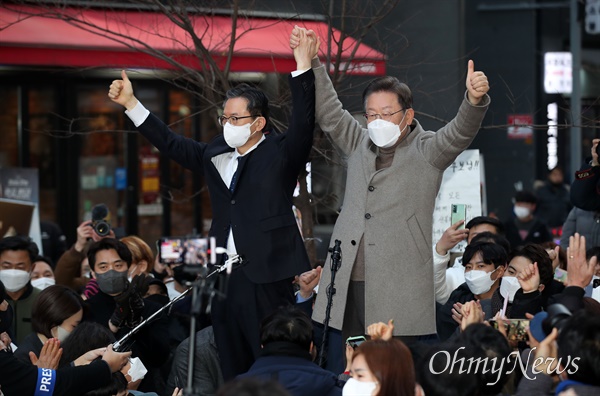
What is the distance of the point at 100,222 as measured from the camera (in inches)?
345

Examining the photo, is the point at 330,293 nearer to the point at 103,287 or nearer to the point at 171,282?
the point at 103,287

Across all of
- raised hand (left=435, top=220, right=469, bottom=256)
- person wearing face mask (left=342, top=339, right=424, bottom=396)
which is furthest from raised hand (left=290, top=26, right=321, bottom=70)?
person wearing face mask (left=342, top=339, right=424, bottom=396)

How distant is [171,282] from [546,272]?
3.16 metres

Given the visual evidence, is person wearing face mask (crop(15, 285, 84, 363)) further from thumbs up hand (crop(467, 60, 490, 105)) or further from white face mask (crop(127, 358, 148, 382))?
thumbs up hand (crop(467, 60, 490, 105))

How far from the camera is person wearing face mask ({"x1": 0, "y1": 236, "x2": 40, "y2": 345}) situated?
7820mm

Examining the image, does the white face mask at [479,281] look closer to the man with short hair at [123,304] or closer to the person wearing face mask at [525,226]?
the man with short hair at [123,304]

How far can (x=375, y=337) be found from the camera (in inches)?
187

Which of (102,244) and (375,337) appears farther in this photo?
(102,244)

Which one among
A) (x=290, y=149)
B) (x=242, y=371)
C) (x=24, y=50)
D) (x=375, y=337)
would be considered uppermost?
(x=24, y=50)

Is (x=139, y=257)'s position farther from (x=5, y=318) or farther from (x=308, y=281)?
(x=308, y=281)

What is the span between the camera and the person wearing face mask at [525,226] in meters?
11.4

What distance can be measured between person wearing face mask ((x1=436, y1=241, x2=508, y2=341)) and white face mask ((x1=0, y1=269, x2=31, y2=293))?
10.2 feet

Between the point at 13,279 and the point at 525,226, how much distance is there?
6526 mm

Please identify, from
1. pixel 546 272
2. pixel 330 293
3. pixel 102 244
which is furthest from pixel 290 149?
pixel 102 244
